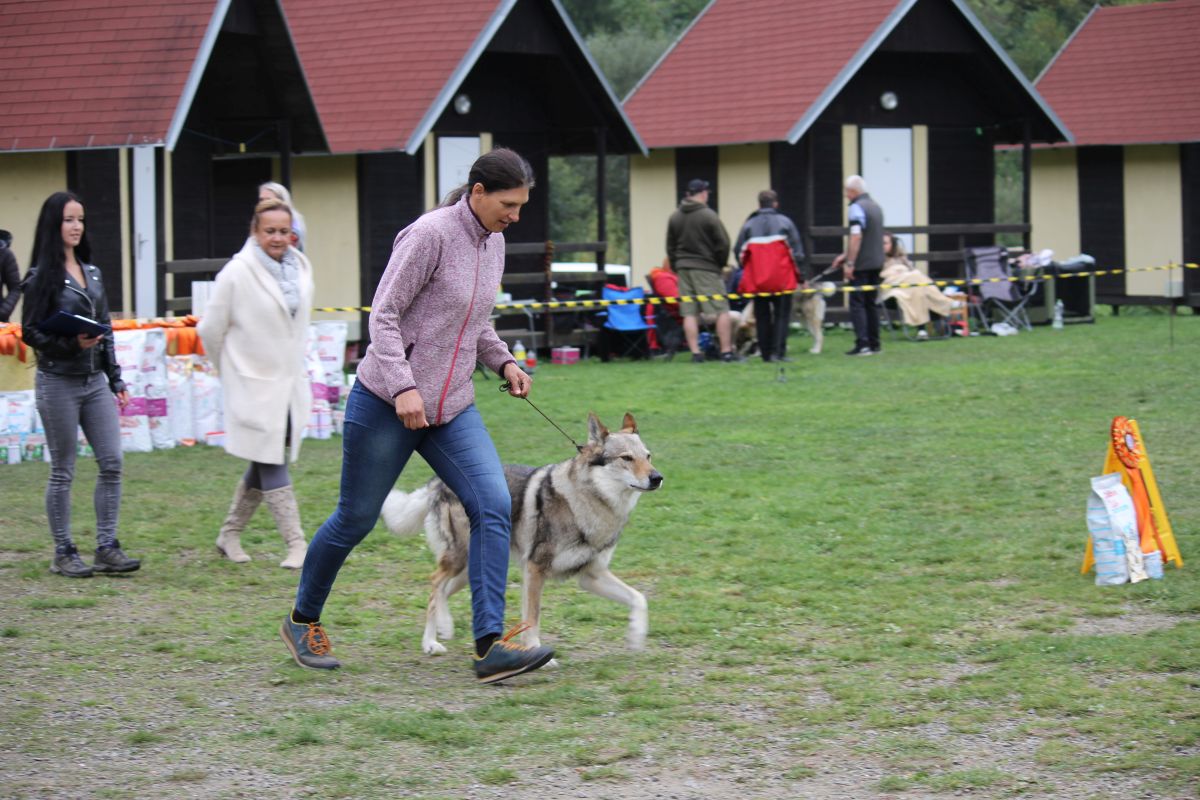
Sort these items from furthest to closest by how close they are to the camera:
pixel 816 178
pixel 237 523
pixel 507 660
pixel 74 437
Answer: pixel 816 178 < pixel 237 523 < pixel 74 437 < pixel 507 660

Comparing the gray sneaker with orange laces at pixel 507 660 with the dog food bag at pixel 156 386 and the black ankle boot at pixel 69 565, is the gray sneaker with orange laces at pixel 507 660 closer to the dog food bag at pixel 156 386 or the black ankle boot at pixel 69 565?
the black ankle boot at pixel 69 565

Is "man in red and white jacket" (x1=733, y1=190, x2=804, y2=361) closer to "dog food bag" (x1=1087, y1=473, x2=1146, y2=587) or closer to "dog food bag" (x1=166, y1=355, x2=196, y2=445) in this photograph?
"dog food bag" (x1=166, y1=355, x2=196, y2=445)

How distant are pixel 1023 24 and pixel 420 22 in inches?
1169

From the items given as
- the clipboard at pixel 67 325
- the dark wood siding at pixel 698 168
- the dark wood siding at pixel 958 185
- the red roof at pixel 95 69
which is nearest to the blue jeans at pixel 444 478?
the clipboard at pixel 67 325

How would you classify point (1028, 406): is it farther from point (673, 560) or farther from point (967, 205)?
point (967, 205)

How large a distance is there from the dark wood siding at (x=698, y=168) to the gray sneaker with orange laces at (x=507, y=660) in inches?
767

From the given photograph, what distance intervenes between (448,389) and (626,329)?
13.8m

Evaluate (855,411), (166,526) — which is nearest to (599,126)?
(855,411)

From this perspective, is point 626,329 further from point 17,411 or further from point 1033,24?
point 1033,24

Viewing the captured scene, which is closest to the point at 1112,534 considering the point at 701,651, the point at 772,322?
the point at 701,651

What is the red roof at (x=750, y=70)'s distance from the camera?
23.6 metres

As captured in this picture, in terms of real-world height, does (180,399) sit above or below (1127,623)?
above

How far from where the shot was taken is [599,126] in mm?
22000

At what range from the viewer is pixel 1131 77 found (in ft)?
91.9
